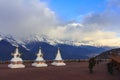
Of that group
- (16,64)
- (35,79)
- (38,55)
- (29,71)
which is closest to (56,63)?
(38,55)

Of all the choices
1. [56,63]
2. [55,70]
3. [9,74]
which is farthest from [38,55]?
[9,74]

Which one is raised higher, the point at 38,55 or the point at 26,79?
the point at 38,55

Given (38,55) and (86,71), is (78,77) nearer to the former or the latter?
(86,71)

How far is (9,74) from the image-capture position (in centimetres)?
3130

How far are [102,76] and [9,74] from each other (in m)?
8.00

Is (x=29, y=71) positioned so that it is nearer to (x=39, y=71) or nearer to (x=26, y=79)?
(x=39, y=71)

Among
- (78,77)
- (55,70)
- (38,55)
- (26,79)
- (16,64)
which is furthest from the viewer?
(38,55)

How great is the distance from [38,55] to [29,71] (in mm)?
6461

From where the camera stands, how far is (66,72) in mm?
33594

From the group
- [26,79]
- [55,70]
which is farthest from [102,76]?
[26,79]

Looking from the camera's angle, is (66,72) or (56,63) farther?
(56,63)

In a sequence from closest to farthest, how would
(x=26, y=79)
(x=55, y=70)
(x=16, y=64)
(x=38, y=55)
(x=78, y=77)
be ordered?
(x=26, y=79)
(x=78, y=77)
(x=55, y=70)
(x=16, y=64)
(x=38, y=55)

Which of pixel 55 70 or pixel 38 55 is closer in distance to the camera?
pixel 55 70

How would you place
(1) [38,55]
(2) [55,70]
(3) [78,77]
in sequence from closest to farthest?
1. (3) [78,77]
2. (2) [55,70]
3. (1) [38,55]
